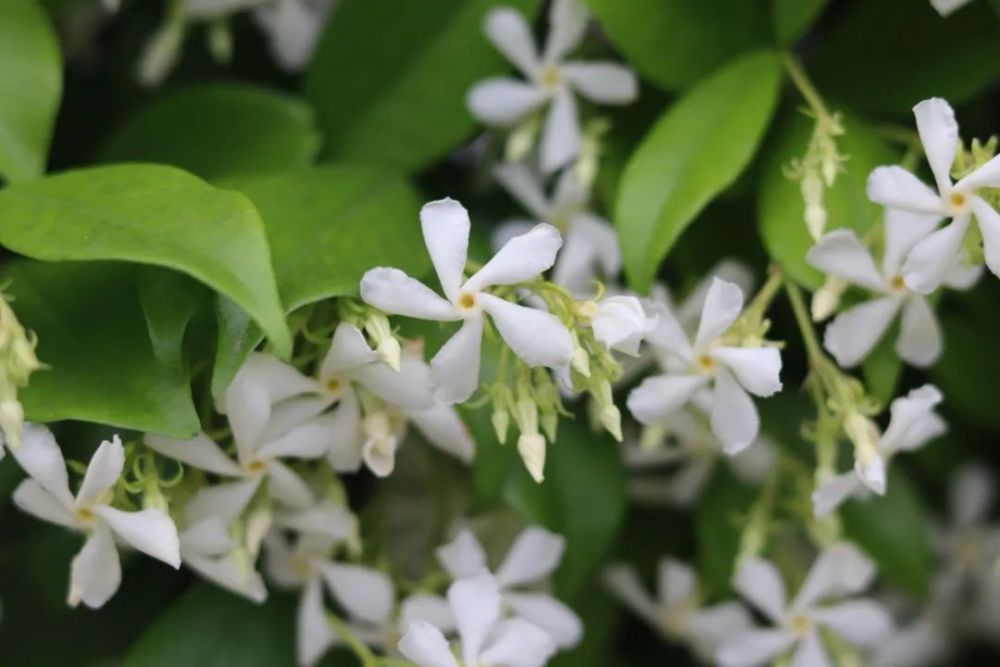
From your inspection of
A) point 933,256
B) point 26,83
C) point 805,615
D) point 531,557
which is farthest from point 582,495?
point 26,83

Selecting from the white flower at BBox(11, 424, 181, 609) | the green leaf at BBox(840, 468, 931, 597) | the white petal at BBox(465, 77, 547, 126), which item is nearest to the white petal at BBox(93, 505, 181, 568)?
the white flower at BBox(11, 424, 181, 609)

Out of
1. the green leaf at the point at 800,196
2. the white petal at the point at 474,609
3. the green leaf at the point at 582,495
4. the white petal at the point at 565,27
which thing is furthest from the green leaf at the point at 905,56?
the white petal at the point at 474,609

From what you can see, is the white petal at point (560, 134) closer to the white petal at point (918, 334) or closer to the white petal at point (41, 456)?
the white petal at point (918, 334)

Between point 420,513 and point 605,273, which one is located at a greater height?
point 605,273

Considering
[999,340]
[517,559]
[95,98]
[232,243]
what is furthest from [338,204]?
[999,340]

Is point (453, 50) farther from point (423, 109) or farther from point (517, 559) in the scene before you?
point (517, 559)

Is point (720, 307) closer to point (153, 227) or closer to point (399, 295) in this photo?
Answer: point (399, 295)
